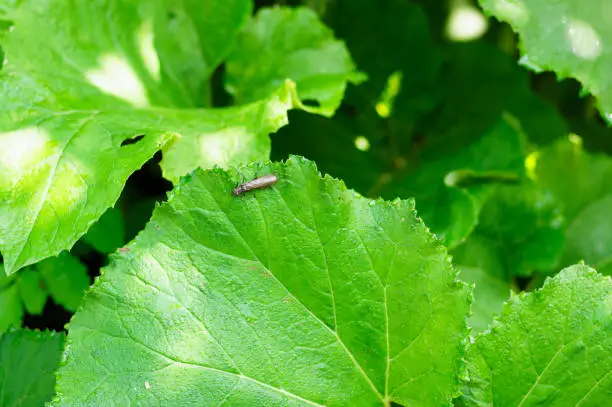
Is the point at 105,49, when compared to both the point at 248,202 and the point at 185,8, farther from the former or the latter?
the point at 248,202

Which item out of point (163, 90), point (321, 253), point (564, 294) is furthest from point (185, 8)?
point (564, 294)

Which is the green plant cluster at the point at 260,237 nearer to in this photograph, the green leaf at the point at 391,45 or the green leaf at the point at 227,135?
the green leaf at the point at 227,135

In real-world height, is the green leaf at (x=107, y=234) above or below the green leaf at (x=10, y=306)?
above

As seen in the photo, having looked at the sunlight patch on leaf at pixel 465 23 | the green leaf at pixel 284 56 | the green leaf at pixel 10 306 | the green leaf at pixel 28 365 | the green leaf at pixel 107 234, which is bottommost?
the green leaf at pixel 28 365

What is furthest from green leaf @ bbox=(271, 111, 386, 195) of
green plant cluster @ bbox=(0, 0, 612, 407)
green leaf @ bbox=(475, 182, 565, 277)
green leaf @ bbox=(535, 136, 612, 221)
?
green leaf @ bbox=(535, 136, 612, 221)

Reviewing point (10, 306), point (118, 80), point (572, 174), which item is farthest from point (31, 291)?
point (572, 174)

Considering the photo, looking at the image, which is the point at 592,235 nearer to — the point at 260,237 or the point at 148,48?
the point at 260,237

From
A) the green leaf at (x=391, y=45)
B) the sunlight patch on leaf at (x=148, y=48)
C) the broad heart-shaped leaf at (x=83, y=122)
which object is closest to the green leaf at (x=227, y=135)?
the broad heart-shaped leaf at (x=83, y=122)
